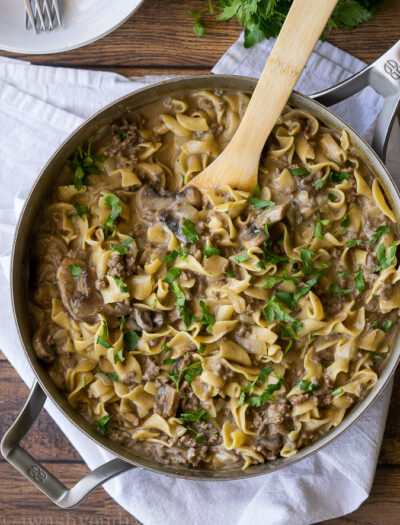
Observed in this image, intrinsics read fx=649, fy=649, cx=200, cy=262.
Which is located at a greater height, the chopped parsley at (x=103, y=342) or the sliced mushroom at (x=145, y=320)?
the sliced mushroom at (x=145, y=320)

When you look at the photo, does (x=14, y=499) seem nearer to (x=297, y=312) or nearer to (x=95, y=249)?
(x=95, y=249)

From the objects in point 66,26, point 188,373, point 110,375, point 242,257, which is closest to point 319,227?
point 242,257

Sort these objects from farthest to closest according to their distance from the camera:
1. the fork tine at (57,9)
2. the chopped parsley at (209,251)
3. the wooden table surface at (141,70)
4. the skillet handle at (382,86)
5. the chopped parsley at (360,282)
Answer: the wooden table surface at (141,70)
the fork tine at (57,9)
the chopped parsley at (360,282)
the chopped parsley at (209,251)
the skillet handle at (382,86)

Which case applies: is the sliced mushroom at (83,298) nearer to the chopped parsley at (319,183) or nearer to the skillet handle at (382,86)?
the chopped parsley at (319,183)

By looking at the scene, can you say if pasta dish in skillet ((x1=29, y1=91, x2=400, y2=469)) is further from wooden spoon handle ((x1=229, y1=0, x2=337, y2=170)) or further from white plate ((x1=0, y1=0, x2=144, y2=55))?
white plate ((x1=0, y1=0, x2=144, y2=55))

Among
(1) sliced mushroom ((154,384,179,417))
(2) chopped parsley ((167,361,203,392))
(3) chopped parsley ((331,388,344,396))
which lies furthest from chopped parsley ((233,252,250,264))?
(3) chopped parsley ((331,388,344,396))

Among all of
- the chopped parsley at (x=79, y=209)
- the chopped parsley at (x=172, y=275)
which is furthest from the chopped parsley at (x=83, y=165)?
the chopped parsley at (x=172, y=275)

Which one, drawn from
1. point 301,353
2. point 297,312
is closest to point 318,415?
point 301,353
